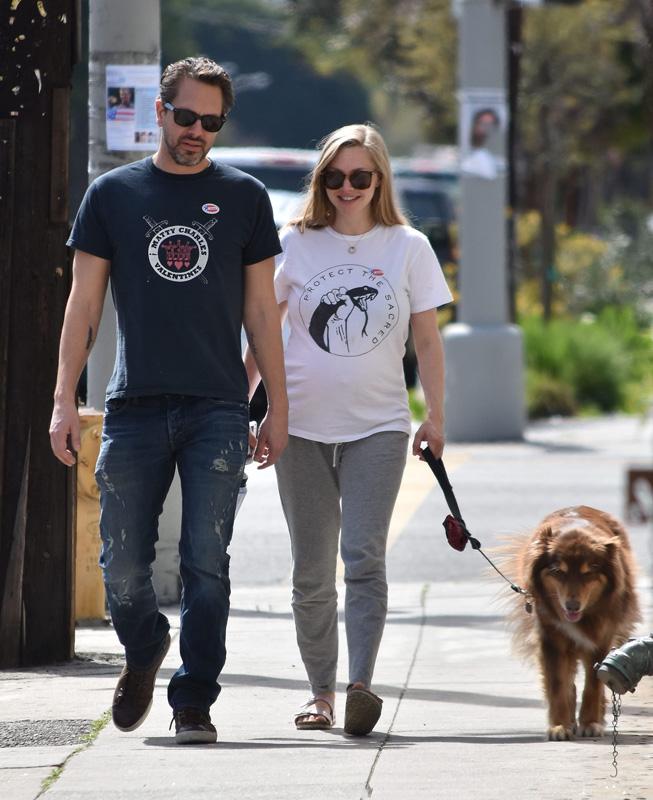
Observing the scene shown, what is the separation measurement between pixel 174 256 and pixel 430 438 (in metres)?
1.05

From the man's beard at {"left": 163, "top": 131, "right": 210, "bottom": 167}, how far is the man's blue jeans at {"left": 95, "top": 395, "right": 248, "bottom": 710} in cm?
68

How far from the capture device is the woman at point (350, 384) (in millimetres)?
Result: 5316

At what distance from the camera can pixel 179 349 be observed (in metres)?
4.95

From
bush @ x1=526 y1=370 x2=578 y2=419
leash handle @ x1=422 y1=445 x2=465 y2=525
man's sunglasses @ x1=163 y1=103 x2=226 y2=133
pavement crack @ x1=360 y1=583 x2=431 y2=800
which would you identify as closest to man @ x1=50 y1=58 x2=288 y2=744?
man's sunglasses @ x1=163 y1=103 x2=226 y2=133

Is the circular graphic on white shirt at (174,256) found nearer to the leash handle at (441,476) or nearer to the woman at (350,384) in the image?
the woman at (350,384)

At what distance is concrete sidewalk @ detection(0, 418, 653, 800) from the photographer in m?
4.54

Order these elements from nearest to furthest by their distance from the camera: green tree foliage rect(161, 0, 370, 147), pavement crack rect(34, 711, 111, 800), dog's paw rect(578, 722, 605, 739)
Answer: pavement crack rect(34, 711, 111, 800)
dog's paw rect(578, 722, 605, 739)
green tree foliage rect(161, 0, 370, 147)

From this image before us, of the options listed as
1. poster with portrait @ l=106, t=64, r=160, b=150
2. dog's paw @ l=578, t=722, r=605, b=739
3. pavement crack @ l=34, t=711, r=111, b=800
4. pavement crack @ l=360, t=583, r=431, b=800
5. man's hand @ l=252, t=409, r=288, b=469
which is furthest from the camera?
poster with portrait @ l=106, t=64, r=160, b=150

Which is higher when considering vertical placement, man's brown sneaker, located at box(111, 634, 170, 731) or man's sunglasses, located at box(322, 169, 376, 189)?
man's sunglasses, located at box(322, 169, 376, 189)

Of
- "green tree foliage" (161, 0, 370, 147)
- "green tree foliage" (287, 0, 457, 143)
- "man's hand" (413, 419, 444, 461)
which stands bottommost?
"man's hand" (413, 419, 444, 461)

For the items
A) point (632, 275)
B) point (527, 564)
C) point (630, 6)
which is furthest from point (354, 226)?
point (630, 6)

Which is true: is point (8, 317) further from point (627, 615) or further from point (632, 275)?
point (632, 275)

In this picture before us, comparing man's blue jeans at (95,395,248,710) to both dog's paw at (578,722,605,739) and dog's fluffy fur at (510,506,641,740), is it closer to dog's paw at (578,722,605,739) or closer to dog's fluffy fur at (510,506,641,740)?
dog's fluffy fur at (510,506,641,740)

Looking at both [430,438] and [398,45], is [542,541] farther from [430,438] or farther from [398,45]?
[398,45]
